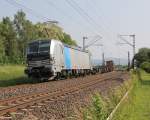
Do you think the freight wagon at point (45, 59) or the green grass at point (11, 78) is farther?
the green grass at point (11, 78)

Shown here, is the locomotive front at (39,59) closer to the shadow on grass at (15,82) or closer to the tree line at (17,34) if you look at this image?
the shadow on grass at (15,82)

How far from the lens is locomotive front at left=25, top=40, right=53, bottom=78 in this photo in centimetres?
3228

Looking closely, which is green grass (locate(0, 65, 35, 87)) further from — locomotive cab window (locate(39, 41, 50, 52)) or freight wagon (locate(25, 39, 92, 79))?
locomotive cab window (locate(39, 41, 50, 52))

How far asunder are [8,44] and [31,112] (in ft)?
335

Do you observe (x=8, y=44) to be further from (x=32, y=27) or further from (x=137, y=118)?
(x=137, y=118)

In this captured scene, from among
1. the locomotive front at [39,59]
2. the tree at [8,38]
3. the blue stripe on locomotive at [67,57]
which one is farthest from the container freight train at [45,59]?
the tree at [8,38]

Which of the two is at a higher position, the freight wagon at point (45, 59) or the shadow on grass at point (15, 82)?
the freight wagon at point (45, 59)

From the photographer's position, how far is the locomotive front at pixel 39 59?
106 feet

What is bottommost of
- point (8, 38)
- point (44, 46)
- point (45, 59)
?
point (45, 59)

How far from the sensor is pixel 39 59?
33.0m

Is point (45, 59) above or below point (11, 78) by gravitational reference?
above

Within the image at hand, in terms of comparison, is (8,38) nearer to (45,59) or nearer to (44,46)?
(44,46)

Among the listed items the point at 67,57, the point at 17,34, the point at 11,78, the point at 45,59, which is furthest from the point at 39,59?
the point at 17,34

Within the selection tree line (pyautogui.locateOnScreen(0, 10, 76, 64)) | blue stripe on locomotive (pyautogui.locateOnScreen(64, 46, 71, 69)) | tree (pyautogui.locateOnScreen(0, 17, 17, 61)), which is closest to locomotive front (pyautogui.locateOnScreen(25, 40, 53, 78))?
blue stripe on locomotive (pyautogui.locateOnScreen(64, 46, 71, 69))
